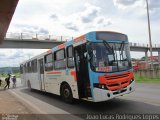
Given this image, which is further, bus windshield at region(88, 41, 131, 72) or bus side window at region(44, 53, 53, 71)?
bus side window at region(44, 53, 53, 71)

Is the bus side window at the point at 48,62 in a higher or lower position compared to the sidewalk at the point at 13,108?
higher

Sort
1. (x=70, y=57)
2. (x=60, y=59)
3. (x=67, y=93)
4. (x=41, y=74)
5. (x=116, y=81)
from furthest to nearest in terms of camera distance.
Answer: (x=41, y=74)
(x=60, y=59)
(x=67, y=93)
(x=70, y=57)
(x=116, y=81)

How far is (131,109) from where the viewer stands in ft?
32.8

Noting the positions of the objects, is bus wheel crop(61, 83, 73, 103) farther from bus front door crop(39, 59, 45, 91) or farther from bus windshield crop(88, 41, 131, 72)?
bus front door crop(39, 59, 45, 91)

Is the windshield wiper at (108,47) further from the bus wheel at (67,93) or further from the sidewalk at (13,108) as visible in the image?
the sidewalk at (13,108)

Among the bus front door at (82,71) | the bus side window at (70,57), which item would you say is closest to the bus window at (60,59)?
the bus side window at (70,57)

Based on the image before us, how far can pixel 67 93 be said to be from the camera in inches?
497

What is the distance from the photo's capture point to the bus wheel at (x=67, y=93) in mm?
12394

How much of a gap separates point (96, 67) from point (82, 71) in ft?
3.71

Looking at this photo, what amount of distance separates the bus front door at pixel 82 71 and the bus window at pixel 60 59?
151 centimetres

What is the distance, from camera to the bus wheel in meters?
12.4

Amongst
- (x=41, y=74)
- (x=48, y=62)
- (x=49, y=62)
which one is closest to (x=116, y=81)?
(x=49, y=62)

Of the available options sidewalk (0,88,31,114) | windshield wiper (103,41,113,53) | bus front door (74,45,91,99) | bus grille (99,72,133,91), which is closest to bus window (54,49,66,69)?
bus front door (74,45,91,99)

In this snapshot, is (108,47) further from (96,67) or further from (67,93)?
(67,93)
